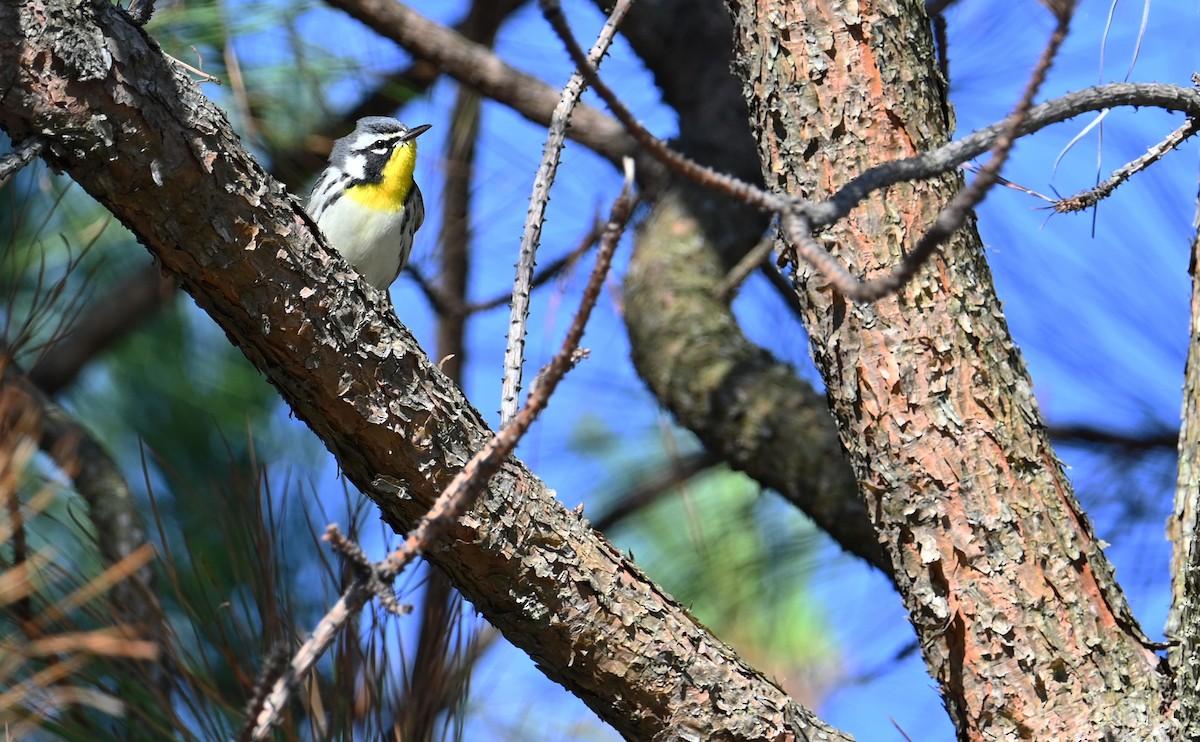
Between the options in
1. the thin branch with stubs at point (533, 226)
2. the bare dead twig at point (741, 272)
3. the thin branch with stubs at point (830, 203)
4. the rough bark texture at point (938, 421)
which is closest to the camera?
the thin branch with stubs at point (830, 203)

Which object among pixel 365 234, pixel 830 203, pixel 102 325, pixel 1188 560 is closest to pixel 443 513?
pixel 830 203

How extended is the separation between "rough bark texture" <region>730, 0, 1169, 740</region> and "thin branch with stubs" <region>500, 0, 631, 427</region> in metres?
0.36

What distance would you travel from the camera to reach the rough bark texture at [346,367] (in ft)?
4.13

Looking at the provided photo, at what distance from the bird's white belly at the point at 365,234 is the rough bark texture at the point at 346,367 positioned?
1462 millimetres

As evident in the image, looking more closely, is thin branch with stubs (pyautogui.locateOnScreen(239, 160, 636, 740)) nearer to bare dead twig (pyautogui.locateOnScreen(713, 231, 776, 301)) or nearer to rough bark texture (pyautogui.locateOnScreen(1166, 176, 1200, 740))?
rough bark texture (pyautogui.locateOnScreen(1166, 176, 1200, 740))

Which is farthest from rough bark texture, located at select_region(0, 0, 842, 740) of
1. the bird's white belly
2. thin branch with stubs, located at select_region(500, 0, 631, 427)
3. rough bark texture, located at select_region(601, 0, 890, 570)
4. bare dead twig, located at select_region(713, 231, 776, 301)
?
the bird's white belly

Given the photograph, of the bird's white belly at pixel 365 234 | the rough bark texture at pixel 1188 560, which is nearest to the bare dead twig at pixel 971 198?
the rough bark texture at pixel 1188 560

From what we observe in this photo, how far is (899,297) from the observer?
1.69 metres

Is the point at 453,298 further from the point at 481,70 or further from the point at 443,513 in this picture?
the point at 443,513

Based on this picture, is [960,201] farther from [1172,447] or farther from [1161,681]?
[1172,447]

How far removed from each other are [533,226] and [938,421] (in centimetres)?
60

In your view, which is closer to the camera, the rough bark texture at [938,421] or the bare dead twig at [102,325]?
the rough bark texture at [938,421]

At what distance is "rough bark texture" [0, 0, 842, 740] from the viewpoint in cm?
126

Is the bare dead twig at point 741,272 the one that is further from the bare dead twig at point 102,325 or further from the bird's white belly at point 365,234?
the bare dead twig at point 102,325
